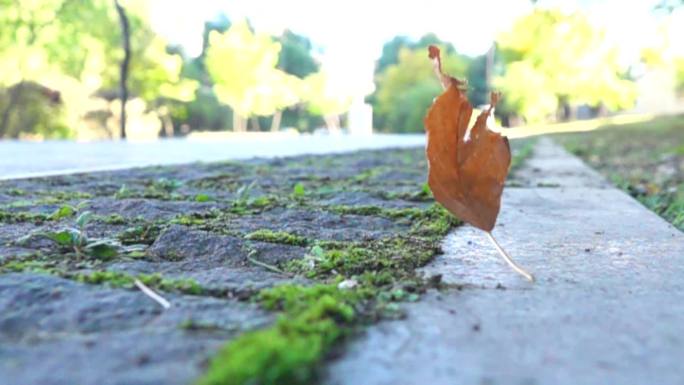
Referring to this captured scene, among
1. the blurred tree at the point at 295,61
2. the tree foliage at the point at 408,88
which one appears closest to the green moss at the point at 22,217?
the tree foliage at the point at 408,88

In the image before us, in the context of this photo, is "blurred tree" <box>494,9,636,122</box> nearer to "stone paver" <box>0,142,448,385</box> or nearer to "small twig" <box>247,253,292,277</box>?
"stone paver" <box>0,142,448,385</box>

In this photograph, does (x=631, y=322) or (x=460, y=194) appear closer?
(x=631, y=322)

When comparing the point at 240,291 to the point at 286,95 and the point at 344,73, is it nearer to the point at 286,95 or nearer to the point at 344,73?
the point at 286,95

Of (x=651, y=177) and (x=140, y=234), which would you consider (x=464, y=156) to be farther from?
(x=651, y=177)

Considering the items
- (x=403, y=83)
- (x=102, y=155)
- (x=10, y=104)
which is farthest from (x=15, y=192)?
(x=403, y=83)

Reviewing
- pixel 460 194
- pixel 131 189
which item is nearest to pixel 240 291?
pixel 460 194

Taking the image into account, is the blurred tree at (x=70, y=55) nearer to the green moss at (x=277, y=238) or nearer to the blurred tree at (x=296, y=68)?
the green moss at (x=277, y=238)
